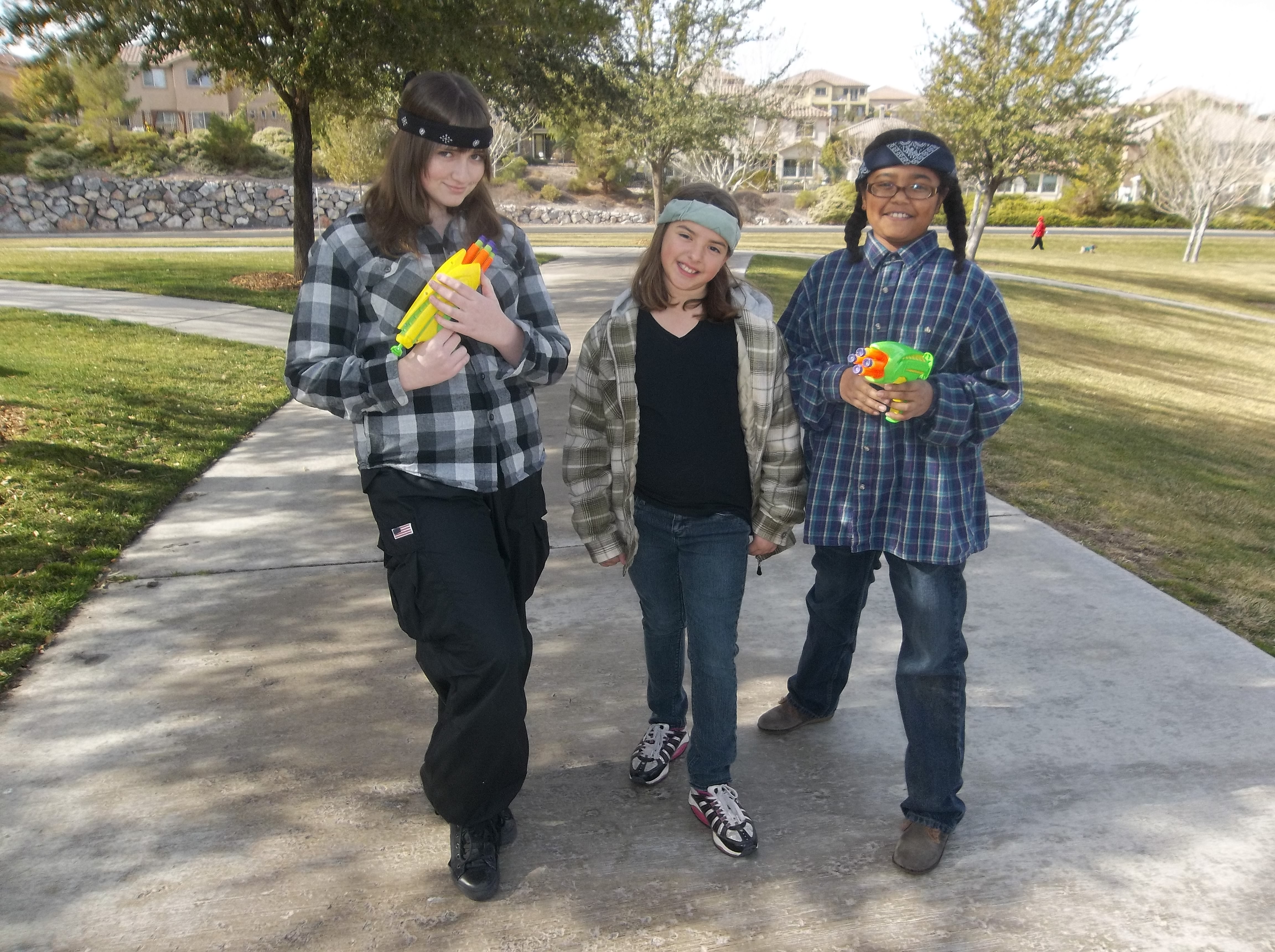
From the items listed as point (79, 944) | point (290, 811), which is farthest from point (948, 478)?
point (79, 944)

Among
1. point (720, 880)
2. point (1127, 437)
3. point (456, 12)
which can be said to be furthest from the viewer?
point (456, 12)

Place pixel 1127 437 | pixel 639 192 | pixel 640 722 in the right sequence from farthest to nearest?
pixel 639 192 → pixel 1127 437 → pixel 640 722

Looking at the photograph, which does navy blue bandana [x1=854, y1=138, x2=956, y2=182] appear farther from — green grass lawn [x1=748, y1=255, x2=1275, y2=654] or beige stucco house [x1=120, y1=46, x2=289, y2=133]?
beige stucco house [x1=120, y1=46, x2=289, y2=133]

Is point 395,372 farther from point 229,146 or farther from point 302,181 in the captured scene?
point 229,146

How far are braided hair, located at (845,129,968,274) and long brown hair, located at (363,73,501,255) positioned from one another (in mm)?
973

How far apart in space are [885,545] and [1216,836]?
1.17 metres

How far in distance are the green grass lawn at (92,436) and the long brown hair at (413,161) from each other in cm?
223

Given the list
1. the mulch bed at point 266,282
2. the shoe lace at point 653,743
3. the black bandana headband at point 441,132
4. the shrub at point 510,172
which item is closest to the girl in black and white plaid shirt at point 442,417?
the black bandana headband at point 441,132

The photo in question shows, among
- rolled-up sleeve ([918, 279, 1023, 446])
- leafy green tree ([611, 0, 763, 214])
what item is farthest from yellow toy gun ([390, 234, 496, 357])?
leafy green tree ([611, 0, 763, 214])

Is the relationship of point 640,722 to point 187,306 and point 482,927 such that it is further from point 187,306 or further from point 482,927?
point 187,306

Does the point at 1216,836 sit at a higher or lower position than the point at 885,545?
lower

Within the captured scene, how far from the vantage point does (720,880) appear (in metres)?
2.46

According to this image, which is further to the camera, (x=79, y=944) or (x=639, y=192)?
(x=639, y=192)

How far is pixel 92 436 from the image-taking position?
6.05 metres
